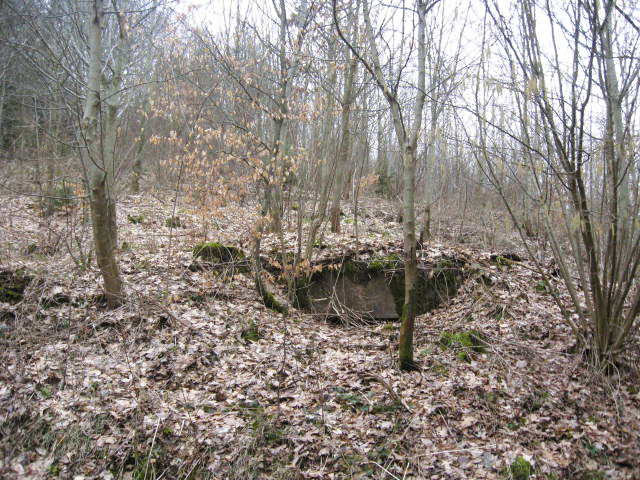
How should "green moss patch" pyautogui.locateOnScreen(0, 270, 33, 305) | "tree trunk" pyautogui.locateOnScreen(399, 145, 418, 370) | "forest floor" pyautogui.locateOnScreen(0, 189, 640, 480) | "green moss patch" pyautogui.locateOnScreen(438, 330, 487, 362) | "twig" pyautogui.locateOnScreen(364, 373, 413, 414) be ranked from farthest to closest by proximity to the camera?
"green moss patch" pyautogui.locateOnScreen(0, 270, 33, 305) → "green moss patch" pyautogui.locateOnScreen(438, 330, 487, 362) → "tree trunk" pyautogui.locateOnScreen(399, 145, 418, 370) → "twig" pyautogui.locateOnScreen(364, 373, 413, 414) → "forest floor" pyautogui.locateOnScreen(0, 189, 640, 480)

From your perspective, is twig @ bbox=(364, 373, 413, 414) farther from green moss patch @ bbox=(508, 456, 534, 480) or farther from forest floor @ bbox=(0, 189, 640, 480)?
green moss patch @ bbox=(508, 456, 534, 480)

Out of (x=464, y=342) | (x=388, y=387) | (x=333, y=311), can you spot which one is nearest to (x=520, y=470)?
(x=388, y=387)

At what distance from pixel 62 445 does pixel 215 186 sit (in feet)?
13.1

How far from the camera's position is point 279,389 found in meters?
4.08

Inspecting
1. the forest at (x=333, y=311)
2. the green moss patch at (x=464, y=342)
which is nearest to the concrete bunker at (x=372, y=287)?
the forest at (x=333, y=311)

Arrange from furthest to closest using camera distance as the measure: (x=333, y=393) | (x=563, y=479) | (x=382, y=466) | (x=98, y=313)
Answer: (x=98, y=313), (x=333, y=393), (x=382, y=466), (x=563, y=479)

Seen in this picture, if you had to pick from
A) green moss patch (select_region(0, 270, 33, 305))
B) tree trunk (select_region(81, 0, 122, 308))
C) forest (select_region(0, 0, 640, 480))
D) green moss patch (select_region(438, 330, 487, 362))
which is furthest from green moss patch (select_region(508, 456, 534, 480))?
green moss patch (select_region(0, 270, 33, 305))

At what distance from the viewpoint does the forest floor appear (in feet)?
10.2

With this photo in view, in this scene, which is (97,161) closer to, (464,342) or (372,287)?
(372,287)

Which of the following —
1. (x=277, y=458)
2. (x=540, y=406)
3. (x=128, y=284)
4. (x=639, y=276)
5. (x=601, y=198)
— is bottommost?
(x=277, y=458)

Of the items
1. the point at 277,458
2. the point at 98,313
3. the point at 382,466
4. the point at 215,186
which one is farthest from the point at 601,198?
the point at 98,313

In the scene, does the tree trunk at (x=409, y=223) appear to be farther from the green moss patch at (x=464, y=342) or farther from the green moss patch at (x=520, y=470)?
the green moss patch at (x=520, y=470)

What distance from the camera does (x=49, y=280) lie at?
16.7ft

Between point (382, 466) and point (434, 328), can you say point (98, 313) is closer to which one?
point (382, 466)
